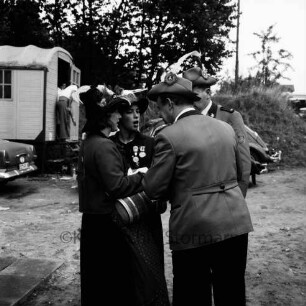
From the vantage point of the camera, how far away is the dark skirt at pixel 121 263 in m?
3.05

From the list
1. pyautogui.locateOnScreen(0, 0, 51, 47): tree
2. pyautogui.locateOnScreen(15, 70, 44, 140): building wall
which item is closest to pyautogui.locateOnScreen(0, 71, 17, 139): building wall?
pyautogui.locateOnScreen(15, 70, 44, 140): building wall

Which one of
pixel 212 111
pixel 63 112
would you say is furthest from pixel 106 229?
pixel 63 112

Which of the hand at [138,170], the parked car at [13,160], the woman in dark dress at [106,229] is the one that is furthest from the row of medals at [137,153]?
the parked car at [13,160]

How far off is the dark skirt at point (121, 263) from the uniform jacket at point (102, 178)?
0.10 m

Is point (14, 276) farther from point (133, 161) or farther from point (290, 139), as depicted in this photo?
point (290, 139)

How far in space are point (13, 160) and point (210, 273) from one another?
7.57 metres

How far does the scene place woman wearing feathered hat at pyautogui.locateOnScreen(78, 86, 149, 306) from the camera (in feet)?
10.0

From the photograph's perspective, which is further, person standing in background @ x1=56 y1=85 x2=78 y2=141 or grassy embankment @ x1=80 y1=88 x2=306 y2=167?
grassy embankment @ x1=80 y1=88 x2=306 y2=167

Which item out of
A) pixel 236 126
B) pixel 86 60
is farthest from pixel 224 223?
pixel 86 60

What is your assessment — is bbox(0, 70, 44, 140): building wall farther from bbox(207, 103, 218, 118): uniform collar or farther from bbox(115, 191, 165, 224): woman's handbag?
bbox(115, 191, 165, 224): woman's handbag

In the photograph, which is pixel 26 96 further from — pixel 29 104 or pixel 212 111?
pixel 212 111

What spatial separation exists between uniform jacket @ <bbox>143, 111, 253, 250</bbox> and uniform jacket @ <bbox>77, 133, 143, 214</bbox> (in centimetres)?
35

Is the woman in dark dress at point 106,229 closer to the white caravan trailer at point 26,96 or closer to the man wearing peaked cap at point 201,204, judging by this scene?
the man wearing peaked cap at point 201,204

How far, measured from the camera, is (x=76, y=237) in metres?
6.37
